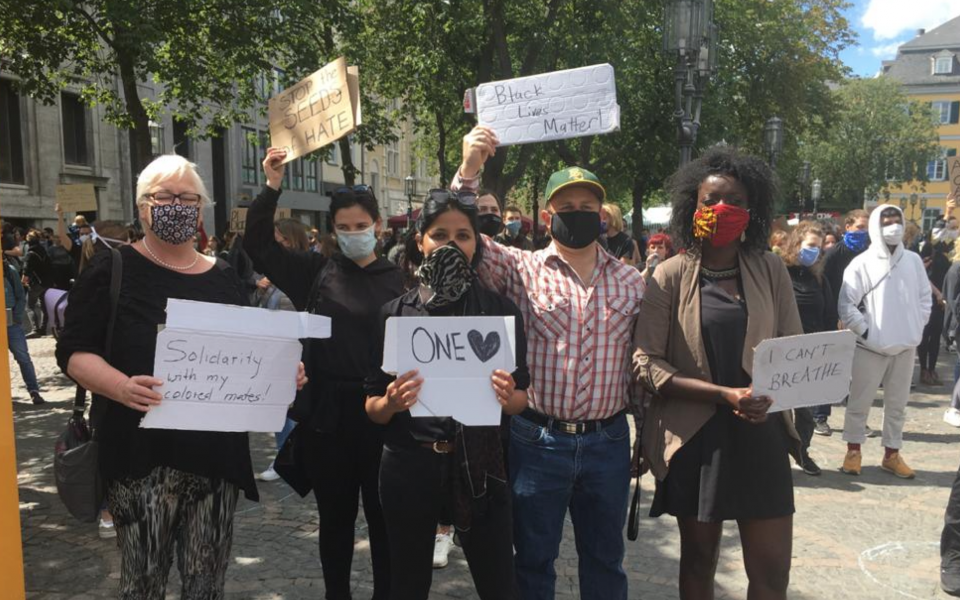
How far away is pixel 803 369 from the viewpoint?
8.97 ft

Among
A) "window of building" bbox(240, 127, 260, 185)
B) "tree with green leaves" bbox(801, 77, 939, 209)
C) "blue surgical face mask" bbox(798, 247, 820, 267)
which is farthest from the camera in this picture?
"tree with green leaves" bbox(801, 77, 939, 209)

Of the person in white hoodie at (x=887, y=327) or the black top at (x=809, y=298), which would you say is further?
the black top at (x=809, y=298)

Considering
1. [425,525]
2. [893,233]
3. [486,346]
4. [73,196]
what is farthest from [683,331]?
[73,196]

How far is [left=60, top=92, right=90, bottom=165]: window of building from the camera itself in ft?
74.2

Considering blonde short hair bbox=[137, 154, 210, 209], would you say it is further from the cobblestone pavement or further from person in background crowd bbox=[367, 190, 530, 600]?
the cobblestone pavement

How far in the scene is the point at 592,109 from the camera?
3418mm

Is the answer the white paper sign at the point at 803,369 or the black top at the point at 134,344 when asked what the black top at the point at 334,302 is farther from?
the white paper sign at the point at 803,369

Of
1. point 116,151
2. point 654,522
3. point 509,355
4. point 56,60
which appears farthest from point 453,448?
point 116,151

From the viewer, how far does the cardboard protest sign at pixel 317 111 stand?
3.29 metres

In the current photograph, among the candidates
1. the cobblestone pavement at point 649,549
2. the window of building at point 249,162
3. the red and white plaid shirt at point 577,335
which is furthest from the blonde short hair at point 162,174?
the window of building at point 249,162

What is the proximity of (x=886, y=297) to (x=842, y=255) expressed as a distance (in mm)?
1999

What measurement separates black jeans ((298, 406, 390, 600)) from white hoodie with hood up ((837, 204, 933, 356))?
453 cm

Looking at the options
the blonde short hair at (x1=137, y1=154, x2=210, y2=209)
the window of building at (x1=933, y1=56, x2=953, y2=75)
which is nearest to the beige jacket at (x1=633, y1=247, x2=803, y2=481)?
the blonde short hair at (x1=137, y1=154, x2=210, y2=209)

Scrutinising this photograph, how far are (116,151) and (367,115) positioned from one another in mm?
10907
